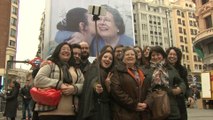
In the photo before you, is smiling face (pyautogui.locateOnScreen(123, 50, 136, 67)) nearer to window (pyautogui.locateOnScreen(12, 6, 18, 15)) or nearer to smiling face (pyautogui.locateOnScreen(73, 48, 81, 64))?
smiling face (pyautogui.locateOnScreen(73, 48, 81, 64))

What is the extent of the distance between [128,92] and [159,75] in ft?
2.59

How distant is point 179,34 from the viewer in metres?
86.1

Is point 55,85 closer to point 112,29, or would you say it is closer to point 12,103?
point 12,103

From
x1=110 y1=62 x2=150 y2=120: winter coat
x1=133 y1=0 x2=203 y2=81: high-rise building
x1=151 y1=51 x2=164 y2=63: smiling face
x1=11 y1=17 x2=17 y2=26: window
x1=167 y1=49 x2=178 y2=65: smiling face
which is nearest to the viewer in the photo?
x1=110 y1=62 x2=150 y2=120: winter coat

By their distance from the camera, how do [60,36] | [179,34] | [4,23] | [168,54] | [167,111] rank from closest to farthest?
[167,111], [168,54], [60,36], [4,23], [179,34]

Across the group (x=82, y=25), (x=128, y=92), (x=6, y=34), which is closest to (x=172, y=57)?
(x=128, y=92)

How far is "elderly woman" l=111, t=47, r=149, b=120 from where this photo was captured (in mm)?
4491

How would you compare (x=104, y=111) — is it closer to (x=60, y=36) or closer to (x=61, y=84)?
(x=61, y=84)

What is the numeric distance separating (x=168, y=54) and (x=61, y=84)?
83.5 inches

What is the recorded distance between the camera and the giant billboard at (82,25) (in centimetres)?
3184

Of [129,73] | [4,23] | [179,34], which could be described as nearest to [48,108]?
[129,73]

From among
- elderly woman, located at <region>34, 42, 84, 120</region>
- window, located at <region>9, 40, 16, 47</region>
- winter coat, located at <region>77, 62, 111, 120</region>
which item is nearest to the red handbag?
elderly woman, located at <region>34, 42, 84, 120</region>

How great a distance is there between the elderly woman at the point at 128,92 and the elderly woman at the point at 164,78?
281 mm

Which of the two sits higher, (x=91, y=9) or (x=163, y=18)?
(x=163, y=18)
